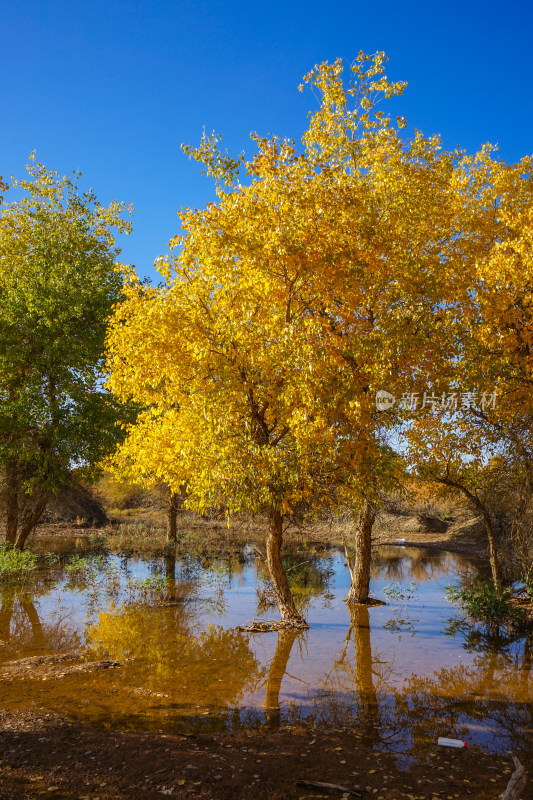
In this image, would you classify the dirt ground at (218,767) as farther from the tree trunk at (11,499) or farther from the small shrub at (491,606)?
the tree trunk at (11,499)

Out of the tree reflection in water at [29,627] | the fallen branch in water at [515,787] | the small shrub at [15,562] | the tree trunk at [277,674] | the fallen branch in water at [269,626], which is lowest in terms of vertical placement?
the tree trunk at [277,674]

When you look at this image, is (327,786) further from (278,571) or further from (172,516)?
(172,516)

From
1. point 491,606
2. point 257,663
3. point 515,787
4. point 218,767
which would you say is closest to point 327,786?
point 218,767

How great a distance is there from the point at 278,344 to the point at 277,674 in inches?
259

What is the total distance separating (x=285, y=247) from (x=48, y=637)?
33.9 ft

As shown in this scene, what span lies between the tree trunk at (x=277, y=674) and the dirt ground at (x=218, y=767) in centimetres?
87

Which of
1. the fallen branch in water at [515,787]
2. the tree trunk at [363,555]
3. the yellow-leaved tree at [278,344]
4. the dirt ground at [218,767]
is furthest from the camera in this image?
the tree trunk at [363,555]

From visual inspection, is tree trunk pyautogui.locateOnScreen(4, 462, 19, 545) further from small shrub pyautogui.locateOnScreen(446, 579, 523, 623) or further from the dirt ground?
small shrub pyautogui.locateOnScreen(446, 579, 523, 623)

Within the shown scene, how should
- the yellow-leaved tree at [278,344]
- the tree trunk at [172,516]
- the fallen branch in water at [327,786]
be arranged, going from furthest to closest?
the tree trunk at [172,516] < the yellow-leaved tree at [278,344] < the fallen branch in water at [327,786]

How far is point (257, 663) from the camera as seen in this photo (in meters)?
11.7

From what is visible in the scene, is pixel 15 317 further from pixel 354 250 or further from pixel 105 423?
pixel 354 250

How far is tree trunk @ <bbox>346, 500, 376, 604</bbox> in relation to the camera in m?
16.7

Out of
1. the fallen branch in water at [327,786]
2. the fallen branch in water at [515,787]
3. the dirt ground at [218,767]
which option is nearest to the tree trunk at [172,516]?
the dirt ground at [218,767]

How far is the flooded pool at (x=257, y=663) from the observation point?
864cm
